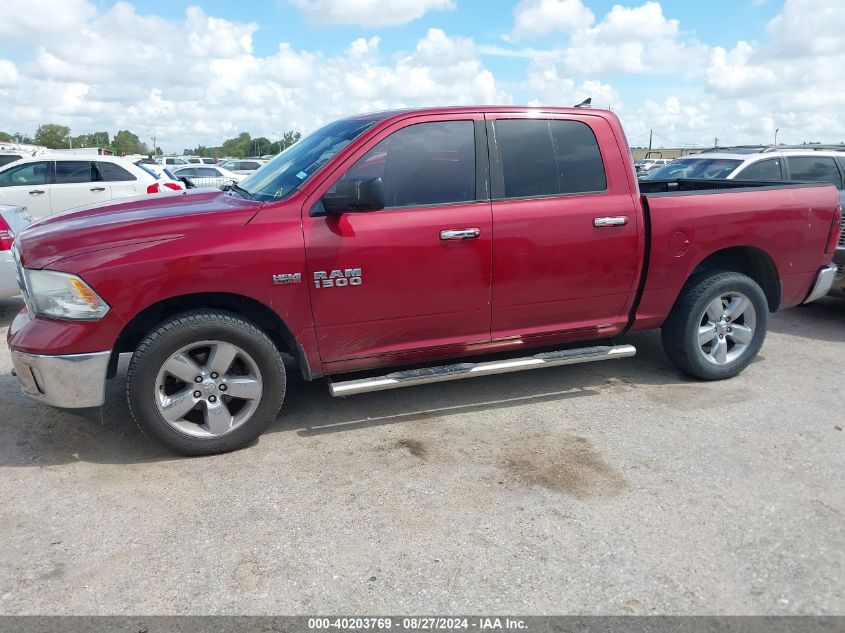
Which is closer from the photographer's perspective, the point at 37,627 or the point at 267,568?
the point at 37,627

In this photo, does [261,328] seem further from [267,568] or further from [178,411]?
[267,568]

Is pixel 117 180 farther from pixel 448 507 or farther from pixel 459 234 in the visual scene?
pixel 448 507

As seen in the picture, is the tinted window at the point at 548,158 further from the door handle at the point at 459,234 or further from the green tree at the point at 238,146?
the green tree at the point at 238,146

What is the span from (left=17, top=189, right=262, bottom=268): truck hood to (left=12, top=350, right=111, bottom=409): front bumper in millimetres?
511

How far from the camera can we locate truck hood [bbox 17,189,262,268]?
3.39m

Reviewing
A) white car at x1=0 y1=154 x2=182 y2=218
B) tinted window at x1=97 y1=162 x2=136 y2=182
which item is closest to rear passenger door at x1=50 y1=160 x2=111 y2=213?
white car at x1=0 y1=154 x2=182 y2=218

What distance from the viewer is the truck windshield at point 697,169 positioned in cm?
868

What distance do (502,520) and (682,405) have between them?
201 centimetres

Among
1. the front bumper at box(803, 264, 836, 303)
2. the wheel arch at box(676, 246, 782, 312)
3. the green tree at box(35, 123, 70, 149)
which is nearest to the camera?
→ the wheel arch at box(676, 246, 782, 312)

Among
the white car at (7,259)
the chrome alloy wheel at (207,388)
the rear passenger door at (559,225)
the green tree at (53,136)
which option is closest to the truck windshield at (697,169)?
the rear passenger door at (559,225)

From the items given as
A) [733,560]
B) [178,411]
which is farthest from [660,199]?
[178,411]

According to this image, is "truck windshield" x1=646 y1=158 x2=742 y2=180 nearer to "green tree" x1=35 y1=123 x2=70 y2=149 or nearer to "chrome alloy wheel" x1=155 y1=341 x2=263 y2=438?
"chrome alloy wheel" x1=155 y1=341 x2=263 y2=438

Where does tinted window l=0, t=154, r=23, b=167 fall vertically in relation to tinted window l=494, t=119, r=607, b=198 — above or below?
above

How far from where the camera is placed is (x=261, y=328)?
12.7 feet
